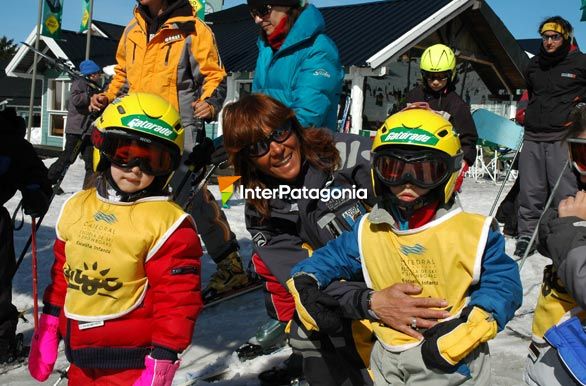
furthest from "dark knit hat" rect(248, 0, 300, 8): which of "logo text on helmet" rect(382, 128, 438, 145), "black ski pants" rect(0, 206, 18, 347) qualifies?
"black ski pants" rect(0, 206, 18, 347)

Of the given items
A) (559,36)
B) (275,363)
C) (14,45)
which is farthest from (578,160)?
(14,45)

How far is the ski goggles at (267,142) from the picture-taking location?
3.17 m

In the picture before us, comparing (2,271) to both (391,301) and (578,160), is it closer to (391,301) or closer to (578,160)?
(391,301)

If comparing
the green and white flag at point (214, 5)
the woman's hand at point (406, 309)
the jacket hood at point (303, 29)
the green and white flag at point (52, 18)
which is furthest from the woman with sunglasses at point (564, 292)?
the green and white flag at point (214, 5)

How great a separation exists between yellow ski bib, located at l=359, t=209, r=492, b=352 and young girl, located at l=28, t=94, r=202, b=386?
796 mm

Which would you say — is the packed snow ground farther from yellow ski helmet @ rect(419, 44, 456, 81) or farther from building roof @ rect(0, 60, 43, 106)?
building roof @ rect(0, 60, 43, 106)

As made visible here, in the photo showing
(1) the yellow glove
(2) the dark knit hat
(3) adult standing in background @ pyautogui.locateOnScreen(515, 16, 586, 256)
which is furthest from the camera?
(3) adult standing in background @ pyautogui.locateOnScreen(515, 16, 586, 256)

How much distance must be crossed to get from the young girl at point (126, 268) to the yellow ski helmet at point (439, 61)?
144 inches

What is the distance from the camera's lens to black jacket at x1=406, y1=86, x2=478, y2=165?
5.40 metres

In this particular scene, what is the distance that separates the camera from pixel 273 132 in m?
3.17

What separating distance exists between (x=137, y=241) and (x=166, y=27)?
2380mm

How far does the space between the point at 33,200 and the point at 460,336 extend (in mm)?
2835

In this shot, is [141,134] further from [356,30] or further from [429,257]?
[356,30]

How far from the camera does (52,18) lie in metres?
17.1
